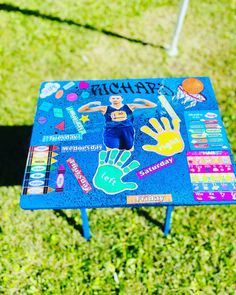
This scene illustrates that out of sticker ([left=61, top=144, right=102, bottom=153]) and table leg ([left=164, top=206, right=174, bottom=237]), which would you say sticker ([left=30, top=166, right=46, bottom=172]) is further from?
table leg ([left=164, top=206, right=174, bottom=237])

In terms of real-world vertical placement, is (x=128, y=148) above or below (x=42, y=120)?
below

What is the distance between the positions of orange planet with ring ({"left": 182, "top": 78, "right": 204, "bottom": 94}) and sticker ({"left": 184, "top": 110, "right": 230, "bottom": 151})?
0.25 metres

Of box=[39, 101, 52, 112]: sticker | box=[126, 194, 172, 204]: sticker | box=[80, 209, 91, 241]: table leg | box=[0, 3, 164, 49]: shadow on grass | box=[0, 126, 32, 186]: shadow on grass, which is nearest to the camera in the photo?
box=[126, 194, 172, 204]: sticker

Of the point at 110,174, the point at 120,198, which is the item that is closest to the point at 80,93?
the point at 110,174

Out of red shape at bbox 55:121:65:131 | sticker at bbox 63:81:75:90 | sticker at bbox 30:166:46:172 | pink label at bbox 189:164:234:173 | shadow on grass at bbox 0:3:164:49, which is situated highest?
shadow on grass at bbox 0:3:164:49

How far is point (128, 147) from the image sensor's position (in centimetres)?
269

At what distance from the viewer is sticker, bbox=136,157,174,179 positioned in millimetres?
2532

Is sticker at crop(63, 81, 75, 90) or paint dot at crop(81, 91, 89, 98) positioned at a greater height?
sticker at crop(63, 81, 75, 90)

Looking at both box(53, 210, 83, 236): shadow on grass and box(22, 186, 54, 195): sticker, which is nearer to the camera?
box(22, 186, 54, 195): sticker

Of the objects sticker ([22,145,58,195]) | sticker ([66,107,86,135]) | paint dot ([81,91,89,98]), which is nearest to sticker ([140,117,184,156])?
sticker ([66,107,86,135])

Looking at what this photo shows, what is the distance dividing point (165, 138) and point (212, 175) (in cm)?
46

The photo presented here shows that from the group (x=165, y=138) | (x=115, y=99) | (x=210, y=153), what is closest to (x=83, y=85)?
(x=115, y=99)

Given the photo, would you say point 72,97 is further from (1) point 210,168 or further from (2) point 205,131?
(1) point 210,168

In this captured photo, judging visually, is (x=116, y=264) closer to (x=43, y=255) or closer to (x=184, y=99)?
(x=43, y=255)
